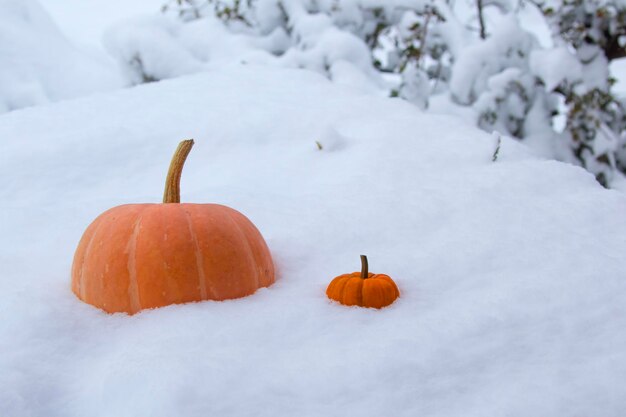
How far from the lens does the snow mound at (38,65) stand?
16.5 feet

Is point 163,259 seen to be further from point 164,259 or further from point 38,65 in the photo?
point 38,65

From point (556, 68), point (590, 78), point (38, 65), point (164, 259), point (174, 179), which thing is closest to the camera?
point (164, 259)

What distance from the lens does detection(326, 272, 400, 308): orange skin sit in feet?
5.72

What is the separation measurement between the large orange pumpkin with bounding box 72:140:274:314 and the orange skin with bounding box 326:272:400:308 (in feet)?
0.84

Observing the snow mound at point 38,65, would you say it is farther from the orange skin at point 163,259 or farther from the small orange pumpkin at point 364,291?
the small orange pumpkin at point 364,291

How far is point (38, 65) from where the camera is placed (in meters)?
5.35

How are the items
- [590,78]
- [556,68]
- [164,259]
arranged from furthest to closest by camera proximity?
[590,78]
[556,68]
[164,259]

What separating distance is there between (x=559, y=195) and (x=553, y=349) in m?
1.02

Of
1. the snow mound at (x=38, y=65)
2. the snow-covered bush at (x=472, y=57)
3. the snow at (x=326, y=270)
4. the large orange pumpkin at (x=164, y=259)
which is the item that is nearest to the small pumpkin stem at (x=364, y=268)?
the snow at (x=326, y=270)

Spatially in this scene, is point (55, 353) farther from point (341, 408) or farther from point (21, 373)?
point (341, 408)

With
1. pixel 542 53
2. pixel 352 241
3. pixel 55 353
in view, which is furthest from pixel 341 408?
pixel 542 53

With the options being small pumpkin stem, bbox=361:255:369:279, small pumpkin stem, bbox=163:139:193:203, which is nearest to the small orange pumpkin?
small pumpkin stem, bbox=361:255:369:279

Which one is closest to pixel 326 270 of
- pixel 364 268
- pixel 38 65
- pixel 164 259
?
pixel 364 268

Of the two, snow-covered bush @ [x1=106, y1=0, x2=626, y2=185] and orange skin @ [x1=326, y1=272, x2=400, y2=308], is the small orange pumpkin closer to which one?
orange skin @ [x1=326, y1=272, x2=400, y2=308]
